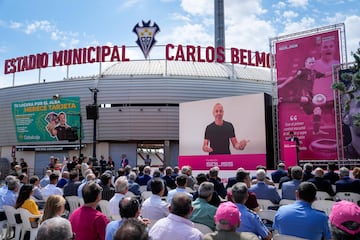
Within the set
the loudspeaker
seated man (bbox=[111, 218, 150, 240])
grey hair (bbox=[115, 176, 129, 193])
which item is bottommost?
grey hair (bbox=[115, 176, 129, 193])

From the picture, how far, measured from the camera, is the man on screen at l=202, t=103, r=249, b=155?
67.2ft

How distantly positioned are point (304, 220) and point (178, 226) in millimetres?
1452

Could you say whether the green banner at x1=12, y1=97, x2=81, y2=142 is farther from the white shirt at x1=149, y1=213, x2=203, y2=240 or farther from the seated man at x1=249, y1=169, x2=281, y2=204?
the white shirt at x1=149, y1=213, x2=203, y2=240

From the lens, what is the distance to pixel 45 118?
1244 inches

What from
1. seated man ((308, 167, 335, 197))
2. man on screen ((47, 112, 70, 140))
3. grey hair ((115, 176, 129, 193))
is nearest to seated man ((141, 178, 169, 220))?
grey hair ((115, 176, 129, 193))

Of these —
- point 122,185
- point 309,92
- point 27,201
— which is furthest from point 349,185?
point 309,92

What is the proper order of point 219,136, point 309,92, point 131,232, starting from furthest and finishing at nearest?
point 219,136 < point 309,92 < point 131,232

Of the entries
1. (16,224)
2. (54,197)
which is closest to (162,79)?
(16,224)

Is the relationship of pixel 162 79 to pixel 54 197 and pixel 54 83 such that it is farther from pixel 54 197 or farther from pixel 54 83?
pixel 54 197

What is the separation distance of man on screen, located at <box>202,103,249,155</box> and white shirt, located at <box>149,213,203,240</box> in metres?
17.1

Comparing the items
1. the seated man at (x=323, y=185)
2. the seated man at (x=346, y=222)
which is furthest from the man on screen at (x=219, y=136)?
the seated man at (x=346, y=222)

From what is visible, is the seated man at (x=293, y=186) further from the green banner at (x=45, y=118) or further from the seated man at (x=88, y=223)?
the green banner at (x=45, y=118)

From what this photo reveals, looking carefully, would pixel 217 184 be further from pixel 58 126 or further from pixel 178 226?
pixel 58 126

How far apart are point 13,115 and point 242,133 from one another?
76.3ft
